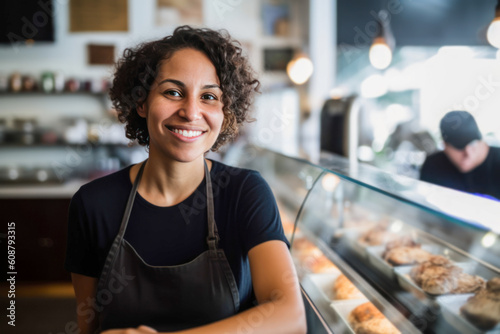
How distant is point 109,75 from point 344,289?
3.84 m

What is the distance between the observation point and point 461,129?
106 inches

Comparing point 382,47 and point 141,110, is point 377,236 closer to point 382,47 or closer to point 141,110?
point 141,110

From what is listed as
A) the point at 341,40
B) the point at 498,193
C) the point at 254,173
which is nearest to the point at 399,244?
the point at 254,173

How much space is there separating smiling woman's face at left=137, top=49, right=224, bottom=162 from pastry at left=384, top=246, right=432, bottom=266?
810 mm

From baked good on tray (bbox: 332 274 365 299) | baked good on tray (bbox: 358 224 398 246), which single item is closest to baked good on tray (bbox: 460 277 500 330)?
baked good on tray (bbox: 332 274 365 299)

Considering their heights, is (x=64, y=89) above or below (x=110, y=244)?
above

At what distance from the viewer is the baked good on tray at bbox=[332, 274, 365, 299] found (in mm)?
1516

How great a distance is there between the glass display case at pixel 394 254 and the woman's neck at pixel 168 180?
564 millimetres

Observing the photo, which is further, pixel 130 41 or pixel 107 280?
pixel 130 41

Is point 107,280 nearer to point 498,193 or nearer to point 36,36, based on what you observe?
point 498,193

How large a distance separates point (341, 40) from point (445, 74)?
6.65 feet

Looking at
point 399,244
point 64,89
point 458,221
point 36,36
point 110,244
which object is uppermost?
point 36,36

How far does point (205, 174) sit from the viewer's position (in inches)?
51.1

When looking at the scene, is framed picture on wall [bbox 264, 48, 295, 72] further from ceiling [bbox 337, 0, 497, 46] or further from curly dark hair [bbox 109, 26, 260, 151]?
curly dark hair [bbox 109, 26, 260, 151]
